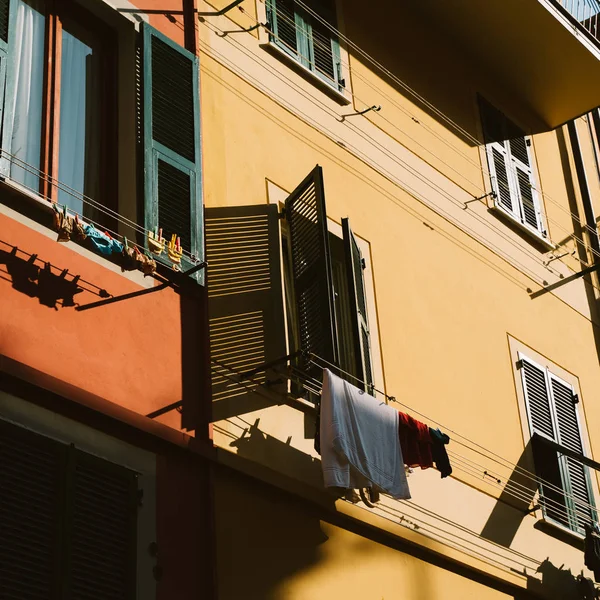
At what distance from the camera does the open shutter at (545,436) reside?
10852 millimetres

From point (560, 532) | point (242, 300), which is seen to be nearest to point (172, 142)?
point (242, 300)

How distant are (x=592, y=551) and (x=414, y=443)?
2.53 m

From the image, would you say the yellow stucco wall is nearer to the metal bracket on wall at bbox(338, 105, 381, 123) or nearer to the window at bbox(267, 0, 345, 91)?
the metal bracket on wall at bbox(338, 105, 381, 123)

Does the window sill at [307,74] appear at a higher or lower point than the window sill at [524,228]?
higher

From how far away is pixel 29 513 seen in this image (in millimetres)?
6379

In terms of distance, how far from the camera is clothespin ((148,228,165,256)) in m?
7.86

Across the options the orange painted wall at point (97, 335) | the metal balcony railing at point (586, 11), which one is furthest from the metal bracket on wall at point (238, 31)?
the metal balcony railing at point (586, 11)

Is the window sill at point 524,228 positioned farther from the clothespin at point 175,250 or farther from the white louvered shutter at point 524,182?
the clothespin at point 175,250

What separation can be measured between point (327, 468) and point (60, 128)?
2.66 metres

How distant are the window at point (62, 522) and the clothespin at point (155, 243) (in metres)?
1.48

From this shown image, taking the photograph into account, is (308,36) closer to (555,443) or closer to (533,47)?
(533,47)

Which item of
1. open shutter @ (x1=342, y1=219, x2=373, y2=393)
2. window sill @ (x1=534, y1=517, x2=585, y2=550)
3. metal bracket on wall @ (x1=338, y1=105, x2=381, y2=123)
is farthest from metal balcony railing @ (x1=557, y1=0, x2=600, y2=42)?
window sill @ (x1=534, y1=517, x2=585, y2=550)

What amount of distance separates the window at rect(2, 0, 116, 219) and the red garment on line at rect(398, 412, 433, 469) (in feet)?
7.90

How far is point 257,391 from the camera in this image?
8414mm
